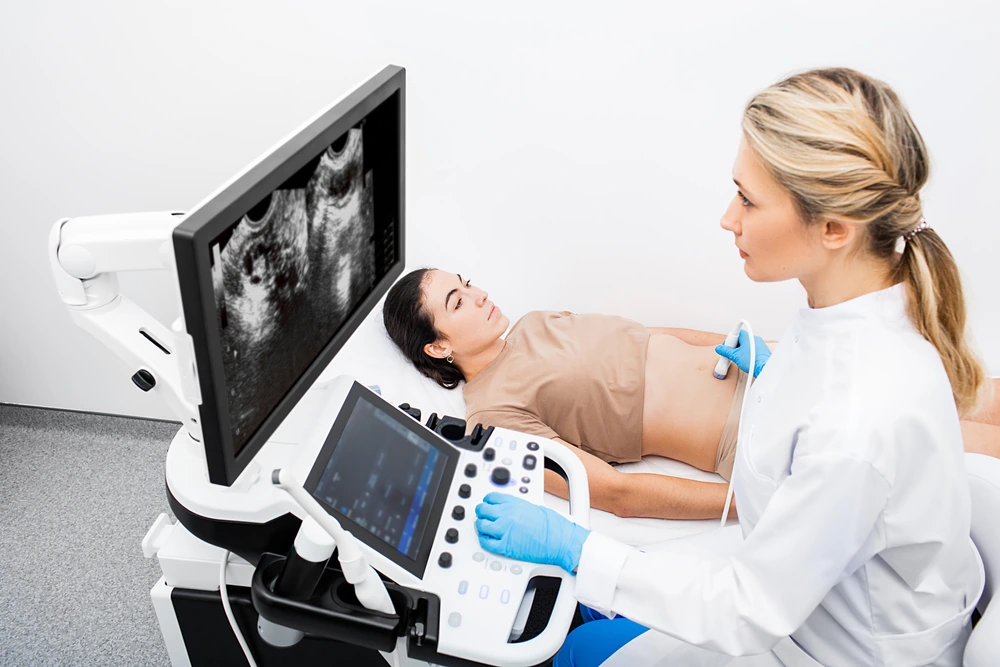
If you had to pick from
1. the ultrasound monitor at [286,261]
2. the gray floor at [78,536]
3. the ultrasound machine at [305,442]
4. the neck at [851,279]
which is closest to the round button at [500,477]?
the ultrasound machine at [305,442]

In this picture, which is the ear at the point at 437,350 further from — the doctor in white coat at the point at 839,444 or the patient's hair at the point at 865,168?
the patient's hair at the point at 865,168

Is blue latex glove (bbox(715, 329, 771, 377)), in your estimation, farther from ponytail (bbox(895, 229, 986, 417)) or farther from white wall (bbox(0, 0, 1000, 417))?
ponytail (bbox(895, 229, 986, 417))

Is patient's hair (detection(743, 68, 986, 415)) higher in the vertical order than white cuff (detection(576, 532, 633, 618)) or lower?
higher

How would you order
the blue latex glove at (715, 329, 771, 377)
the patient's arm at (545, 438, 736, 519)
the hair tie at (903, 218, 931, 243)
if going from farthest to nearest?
1. the blue latex glove at (715, 329, 771, 377)
2. the patient's arm at (545, 438, 736, 519)
3. the hair tie at (903, 218, 931, 243)

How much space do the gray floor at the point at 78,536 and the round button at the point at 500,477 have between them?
3.38ft

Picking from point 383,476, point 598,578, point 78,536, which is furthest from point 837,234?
point 78,536

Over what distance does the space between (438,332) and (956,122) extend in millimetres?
Answer: 1352

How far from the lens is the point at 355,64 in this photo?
1.83 metres

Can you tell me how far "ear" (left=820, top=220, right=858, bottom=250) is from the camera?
100cm

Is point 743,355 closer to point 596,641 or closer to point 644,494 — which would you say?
point 644,494

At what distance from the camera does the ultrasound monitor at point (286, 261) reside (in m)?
0.76

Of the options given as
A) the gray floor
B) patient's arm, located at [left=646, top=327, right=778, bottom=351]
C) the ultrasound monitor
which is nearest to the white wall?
patient's arm, located at [left=646, top=327, right=778, bottom=351]

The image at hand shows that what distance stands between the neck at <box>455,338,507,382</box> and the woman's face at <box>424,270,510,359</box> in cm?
2

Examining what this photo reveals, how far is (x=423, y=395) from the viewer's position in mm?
1855
